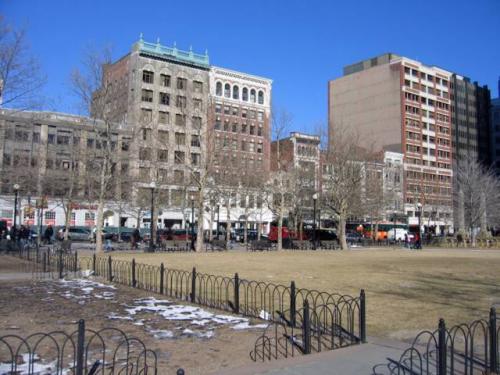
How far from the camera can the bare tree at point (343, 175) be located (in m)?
43.2

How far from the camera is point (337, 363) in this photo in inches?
269

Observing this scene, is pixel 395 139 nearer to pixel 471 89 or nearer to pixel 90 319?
pixel 471 89

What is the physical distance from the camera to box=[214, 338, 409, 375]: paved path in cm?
641

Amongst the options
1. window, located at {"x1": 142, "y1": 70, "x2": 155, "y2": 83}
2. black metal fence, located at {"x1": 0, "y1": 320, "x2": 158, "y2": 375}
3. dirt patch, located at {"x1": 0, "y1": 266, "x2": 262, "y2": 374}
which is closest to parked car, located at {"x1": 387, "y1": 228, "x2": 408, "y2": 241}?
window, located at {"x1": 142, "y1": 70, "x2": 155, "y2": 83}

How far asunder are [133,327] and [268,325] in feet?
8.19

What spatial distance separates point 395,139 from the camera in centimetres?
11044

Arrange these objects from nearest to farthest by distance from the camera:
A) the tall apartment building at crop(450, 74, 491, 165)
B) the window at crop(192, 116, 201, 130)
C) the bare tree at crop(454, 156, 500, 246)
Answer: the window at crop(192, 116, 201, 130) < the bare tree at crop(454, 156, 500, 246) < the tall apartment building at crop(450, 74, 491, 165)

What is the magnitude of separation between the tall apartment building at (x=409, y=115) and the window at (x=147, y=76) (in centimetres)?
4498

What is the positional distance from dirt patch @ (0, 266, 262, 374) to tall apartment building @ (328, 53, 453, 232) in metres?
95.6

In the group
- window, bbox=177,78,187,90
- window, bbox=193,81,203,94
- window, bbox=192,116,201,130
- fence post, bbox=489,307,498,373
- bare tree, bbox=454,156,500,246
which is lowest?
fence post, bbox=489,307,498,373

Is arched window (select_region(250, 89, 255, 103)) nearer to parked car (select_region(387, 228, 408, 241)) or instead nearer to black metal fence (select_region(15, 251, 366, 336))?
parked car (select_region(387, 228, 408, 241))

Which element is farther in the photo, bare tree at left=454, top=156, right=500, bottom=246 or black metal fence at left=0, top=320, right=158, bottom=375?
bare tree at left=454, top=156, right=500, bottom=246

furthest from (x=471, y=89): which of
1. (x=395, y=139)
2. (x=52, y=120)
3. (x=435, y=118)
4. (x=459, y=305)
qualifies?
(x=459, y=305)

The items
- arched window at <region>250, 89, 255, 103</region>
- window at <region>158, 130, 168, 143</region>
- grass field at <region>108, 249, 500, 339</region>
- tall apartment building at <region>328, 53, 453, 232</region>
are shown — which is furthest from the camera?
tall apartment building at <region>328, 53, 453, 232</region>
